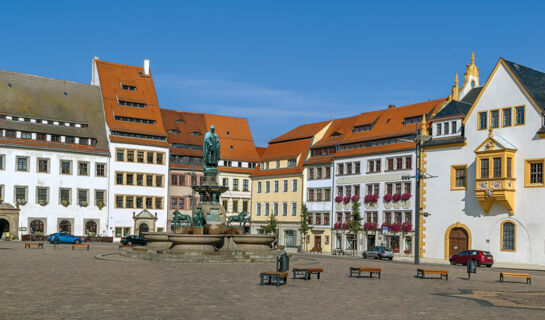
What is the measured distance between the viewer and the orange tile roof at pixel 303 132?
273ft

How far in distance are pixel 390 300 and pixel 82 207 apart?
2633 inches

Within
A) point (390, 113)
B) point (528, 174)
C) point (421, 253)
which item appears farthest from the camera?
point (390, 113)

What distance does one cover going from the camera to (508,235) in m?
52.8

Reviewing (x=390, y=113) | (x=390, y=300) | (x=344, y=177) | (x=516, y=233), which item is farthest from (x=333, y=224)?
(x=390, y=300)

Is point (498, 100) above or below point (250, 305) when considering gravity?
above

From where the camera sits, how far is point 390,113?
238 feet

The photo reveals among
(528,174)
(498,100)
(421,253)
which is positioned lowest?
(421,253)

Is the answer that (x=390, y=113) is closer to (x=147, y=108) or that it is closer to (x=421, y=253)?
(x=421, y=253)

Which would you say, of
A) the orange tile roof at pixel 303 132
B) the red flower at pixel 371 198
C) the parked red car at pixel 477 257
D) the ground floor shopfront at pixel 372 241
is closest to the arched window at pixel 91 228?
the orange tile roof at pixel 303 132

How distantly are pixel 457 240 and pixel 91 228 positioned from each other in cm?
4394

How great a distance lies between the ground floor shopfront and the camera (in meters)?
64.3

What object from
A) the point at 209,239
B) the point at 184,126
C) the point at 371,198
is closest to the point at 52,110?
the point at 184,126

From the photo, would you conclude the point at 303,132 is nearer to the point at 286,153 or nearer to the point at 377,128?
the point at 286,153

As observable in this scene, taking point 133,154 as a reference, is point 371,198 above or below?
below
